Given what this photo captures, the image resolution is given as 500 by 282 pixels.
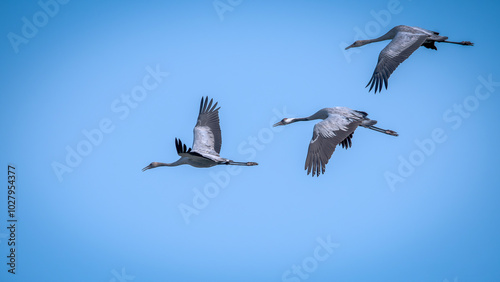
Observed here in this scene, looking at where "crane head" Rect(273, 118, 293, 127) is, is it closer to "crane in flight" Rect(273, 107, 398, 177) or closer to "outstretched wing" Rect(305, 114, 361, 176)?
"crane in flight" Rect(273, 107, 398, 177)

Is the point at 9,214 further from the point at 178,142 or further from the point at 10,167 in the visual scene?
the point at 178,142

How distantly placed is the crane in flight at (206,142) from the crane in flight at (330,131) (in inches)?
115

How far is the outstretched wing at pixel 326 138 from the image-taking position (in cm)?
2244

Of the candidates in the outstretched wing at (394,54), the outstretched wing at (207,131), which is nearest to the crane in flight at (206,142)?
the outstretched wing at (207,131)

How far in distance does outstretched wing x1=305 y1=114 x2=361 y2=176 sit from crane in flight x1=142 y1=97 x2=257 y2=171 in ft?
9.94

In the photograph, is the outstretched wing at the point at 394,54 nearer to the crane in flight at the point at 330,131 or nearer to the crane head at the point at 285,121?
the crane in flight at the point at 330,131

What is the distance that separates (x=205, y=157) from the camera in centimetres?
2400

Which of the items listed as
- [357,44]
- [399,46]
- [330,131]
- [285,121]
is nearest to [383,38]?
[357,44]

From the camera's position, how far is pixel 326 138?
75.6ft

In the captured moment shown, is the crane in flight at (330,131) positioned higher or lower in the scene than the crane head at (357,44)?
lower

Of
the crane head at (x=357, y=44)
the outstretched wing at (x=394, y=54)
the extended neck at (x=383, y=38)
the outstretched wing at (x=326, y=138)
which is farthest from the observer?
the crane head at (x=357, y=44)

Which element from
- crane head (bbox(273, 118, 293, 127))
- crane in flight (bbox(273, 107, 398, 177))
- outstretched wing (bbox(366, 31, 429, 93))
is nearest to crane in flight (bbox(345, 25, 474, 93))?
outstretched wing (bbox(366, 31, 429, 93))

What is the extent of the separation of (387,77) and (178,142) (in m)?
6.18

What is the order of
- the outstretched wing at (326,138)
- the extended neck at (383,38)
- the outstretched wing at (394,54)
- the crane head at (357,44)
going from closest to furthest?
the outstretched wing at (326,138) → the outstretched wing at (394,54) → the extended neck at (383,38) → the crane head at (357,44)
